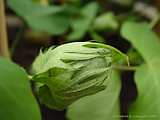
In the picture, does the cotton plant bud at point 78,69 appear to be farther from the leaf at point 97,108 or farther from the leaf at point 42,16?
the leaf at point 42,16

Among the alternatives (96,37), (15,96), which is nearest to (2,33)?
(15,96)

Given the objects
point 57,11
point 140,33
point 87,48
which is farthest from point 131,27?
point 87,48

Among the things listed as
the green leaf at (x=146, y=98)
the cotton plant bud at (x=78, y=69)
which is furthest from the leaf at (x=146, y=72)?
the cotton plant bud at (x=78, y=69)

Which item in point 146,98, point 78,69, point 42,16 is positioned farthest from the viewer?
point 42,16

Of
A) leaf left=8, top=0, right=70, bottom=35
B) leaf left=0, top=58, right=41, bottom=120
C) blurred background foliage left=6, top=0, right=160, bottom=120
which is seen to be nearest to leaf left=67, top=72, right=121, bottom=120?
blurred background foliage left=6, top=0, right=160, bottom=120

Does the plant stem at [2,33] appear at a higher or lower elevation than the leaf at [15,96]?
higher

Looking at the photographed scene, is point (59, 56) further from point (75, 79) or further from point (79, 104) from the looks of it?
point (79, 104)

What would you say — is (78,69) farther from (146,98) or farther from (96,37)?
(96,37)
